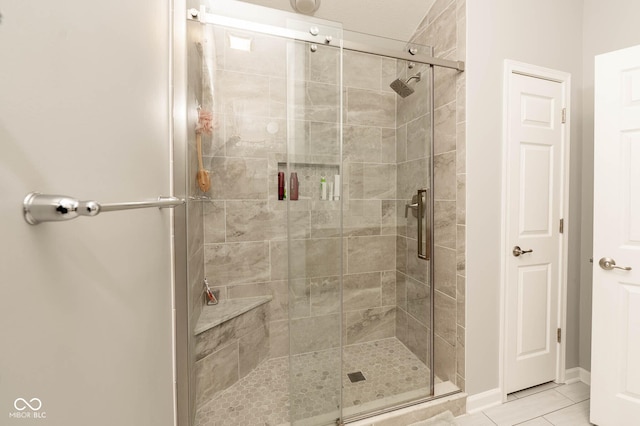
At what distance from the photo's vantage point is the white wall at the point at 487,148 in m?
1.54

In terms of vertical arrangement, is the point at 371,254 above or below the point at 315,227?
below

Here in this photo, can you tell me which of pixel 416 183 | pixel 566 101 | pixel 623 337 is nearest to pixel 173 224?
pixel 416 183

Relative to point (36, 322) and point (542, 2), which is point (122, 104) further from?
point (542, 2)

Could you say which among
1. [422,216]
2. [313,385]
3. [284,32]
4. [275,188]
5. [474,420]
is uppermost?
[284,32]

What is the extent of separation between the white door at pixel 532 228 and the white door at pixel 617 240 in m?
0.27

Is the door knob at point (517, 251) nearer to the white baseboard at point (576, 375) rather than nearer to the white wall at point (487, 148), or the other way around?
the white wall at point (487, 148)

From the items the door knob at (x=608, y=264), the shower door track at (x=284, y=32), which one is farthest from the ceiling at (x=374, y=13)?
the door knob at (x=608, y=264)

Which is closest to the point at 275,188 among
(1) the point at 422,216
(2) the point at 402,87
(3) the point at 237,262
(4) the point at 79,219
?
(3) the point at 237,262

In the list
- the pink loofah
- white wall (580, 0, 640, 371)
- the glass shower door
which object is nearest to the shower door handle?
the glass shower door

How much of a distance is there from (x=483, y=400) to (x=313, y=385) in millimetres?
1109

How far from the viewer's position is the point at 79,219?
0.43 meters

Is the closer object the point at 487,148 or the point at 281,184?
the point at 487,148

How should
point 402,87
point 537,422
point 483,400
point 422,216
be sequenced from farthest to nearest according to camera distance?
point 402,87 → point 422,216 → point 483,400 → point 537,422

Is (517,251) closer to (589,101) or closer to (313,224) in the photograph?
(589,101)
